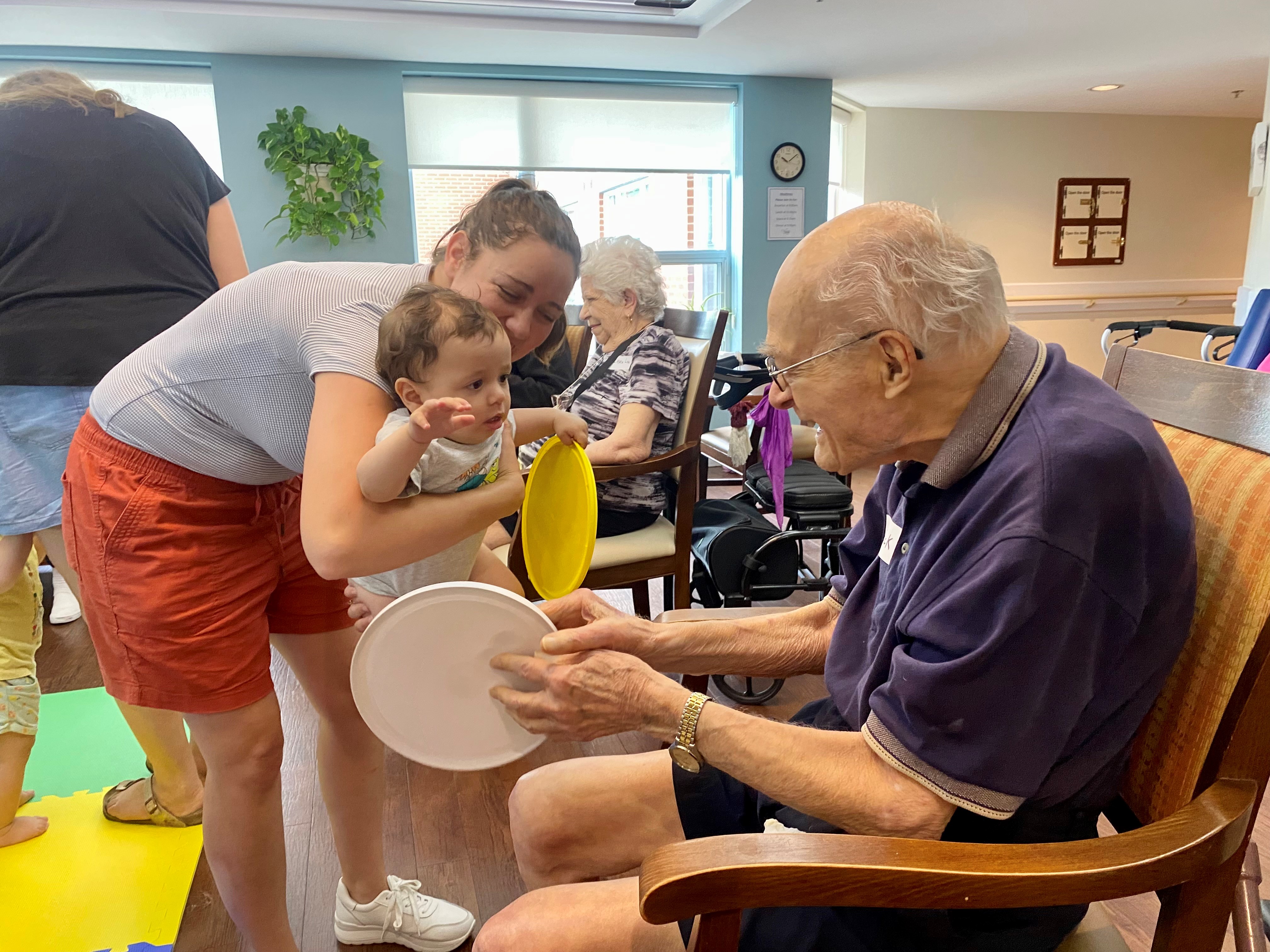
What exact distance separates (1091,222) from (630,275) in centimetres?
686

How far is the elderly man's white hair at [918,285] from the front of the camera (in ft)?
3.01

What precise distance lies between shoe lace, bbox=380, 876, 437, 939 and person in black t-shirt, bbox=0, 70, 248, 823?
34.0 inches

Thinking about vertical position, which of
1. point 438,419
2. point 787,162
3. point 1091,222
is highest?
point 787,162

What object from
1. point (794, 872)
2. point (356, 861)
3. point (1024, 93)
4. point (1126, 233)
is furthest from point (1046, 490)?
point (1126, 233)

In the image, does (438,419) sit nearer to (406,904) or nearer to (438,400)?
(438,400)

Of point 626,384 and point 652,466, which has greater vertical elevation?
point 626,384

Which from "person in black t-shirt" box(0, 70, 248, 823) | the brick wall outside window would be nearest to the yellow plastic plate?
"person in black t-shirt" box(0, 70, 248, 823)

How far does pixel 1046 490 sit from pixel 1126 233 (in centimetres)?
854

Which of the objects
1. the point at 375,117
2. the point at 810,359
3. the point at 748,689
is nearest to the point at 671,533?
the point at 748,689

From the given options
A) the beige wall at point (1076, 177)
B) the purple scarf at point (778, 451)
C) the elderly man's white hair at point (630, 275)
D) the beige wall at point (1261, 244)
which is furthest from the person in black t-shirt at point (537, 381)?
the beige wall at point (1076, 177)

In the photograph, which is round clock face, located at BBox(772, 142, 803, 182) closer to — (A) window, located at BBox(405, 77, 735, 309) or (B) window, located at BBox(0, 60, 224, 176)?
(A) window, located at BBox(405, 77, 735, 309)

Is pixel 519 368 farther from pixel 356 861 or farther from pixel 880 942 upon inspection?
pixel 880 942

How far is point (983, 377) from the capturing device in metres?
0.94

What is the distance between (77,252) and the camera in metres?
1.52
